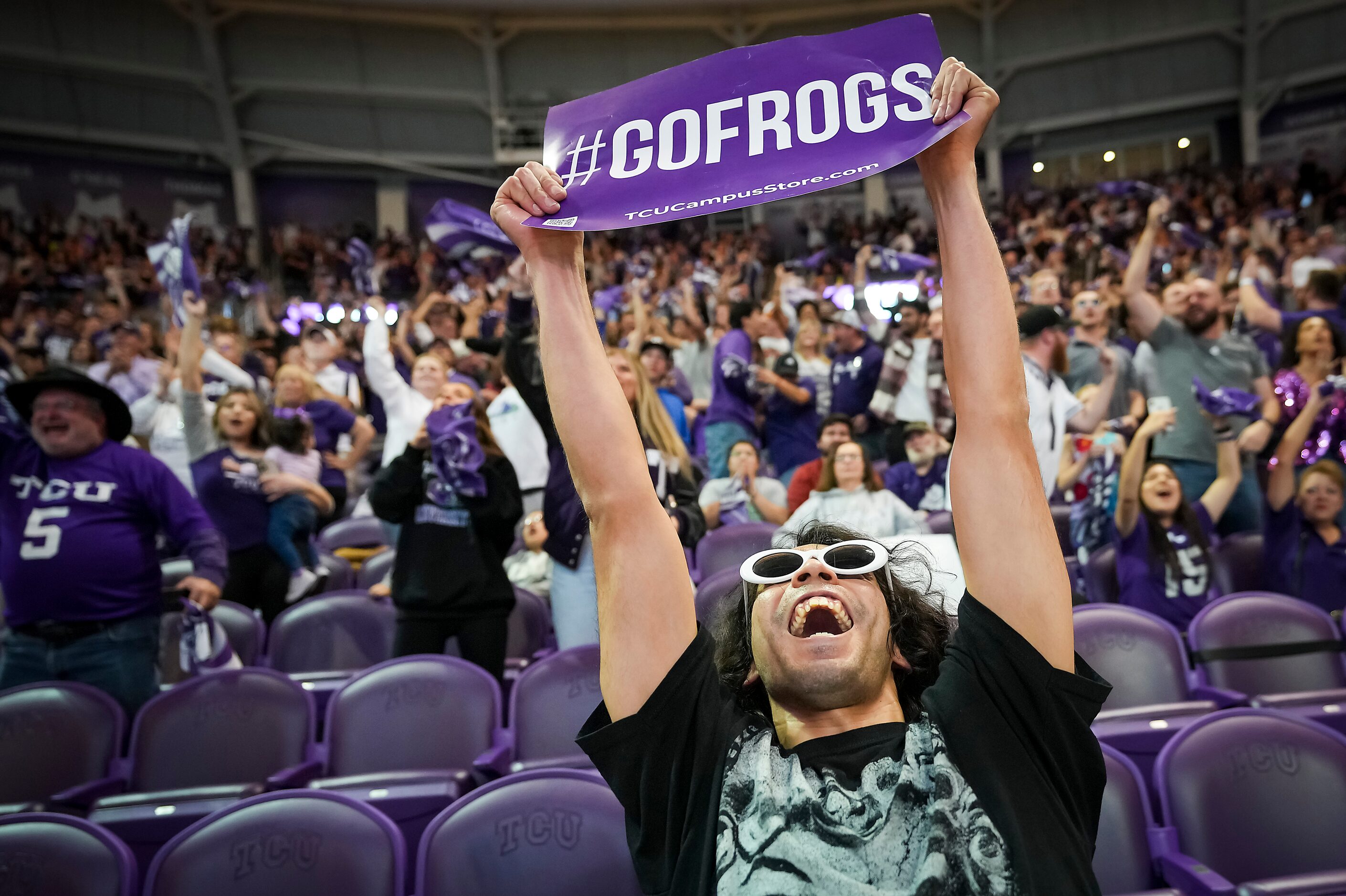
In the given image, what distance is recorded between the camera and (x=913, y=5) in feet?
49.0

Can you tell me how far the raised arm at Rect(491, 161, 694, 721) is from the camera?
1251 mm

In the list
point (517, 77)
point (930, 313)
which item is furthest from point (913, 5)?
point (930, 313)

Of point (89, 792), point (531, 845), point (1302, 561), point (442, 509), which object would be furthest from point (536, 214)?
point (1302, 561)

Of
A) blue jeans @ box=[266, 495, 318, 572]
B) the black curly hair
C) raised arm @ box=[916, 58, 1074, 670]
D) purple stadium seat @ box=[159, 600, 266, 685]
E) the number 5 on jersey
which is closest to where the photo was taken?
raised arm @ box=[916, 58, 1074, 670]

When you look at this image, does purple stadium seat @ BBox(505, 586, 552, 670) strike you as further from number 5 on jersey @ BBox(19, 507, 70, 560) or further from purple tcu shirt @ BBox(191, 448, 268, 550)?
number 5 on jersey @ BBox(19, 507, 70, 560)

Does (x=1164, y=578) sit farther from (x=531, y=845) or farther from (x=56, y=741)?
(x=56, y=741)

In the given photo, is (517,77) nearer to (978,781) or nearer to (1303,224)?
(1303,224)

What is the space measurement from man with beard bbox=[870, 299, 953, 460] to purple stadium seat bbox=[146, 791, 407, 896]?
11.6 ft

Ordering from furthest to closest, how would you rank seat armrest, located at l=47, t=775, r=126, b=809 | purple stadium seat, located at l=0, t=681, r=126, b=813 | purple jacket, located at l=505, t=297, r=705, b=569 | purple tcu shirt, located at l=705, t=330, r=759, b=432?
purple tcu shirt, located at l=705, t=330, r=759, b=432 < purple jacket, located at l=505, t=297, r=705, b=569 < purple stadium seat, located at l=0, t=681, r=126, b=813 < seat armrest, located at l=47, t=775, r=126, b=809

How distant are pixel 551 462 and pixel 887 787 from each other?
204 cm

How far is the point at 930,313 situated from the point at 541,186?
4265 millimetres

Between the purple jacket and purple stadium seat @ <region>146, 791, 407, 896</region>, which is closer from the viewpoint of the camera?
purple stadium seat @ <region>146, 791, 407, 896</region>

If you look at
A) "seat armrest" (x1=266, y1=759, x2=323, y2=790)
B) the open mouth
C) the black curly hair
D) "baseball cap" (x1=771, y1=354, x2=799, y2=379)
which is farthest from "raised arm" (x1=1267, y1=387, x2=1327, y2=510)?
"seat armrest" (x1=266, y1=759, x2=323, y2=790)

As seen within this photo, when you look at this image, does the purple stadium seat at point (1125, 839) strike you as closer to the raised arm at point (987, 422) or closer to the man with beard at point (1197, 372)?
the raised arm at point (987, 422)
